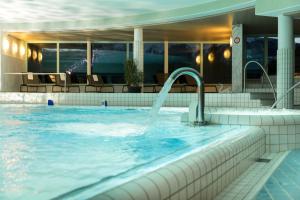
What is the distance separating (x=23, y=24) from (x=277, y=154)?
11963 mm

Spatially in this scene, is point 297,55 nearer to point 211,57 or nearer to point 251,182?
point 211,57

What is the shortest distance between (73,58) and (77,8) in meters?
5.62

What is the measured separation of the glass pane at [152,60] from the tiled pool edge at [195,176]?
13.7 metres

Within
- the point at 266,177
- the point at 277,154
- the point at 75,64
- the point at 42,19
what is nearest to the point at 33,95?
the point at 42,19

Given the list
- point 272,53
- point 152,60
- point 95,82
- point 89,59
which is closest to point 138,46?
point 95,82

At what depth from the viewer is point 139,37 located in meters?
13.3

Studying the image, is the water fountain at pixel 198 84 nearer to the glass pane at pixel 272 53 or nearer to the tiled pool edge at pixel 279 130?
the tiled pool edge at pixel 279 130

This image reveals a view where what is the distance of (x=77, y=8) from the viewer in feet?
38.2

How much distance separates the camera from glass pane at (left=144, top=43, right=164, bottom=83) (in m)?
17.0

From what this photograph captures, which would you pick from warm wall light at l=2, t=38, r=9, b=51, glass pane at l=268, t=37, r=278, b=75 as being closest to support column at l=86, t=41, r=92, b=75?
warm wall light at l=2, t=38, r=9, b=51

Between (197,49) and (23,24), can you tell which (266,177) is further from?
(197,49)

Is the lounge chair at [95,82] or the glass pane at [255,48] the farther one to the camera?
the glass pane at [255,48]

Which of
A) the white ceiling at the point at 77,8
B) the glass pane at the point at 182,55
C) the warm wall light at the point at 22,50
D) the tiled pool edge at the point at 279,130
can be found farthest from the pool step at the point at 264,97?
the warm wall light at the point at 22,50

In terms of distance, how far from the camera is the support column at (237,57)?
1223cm
